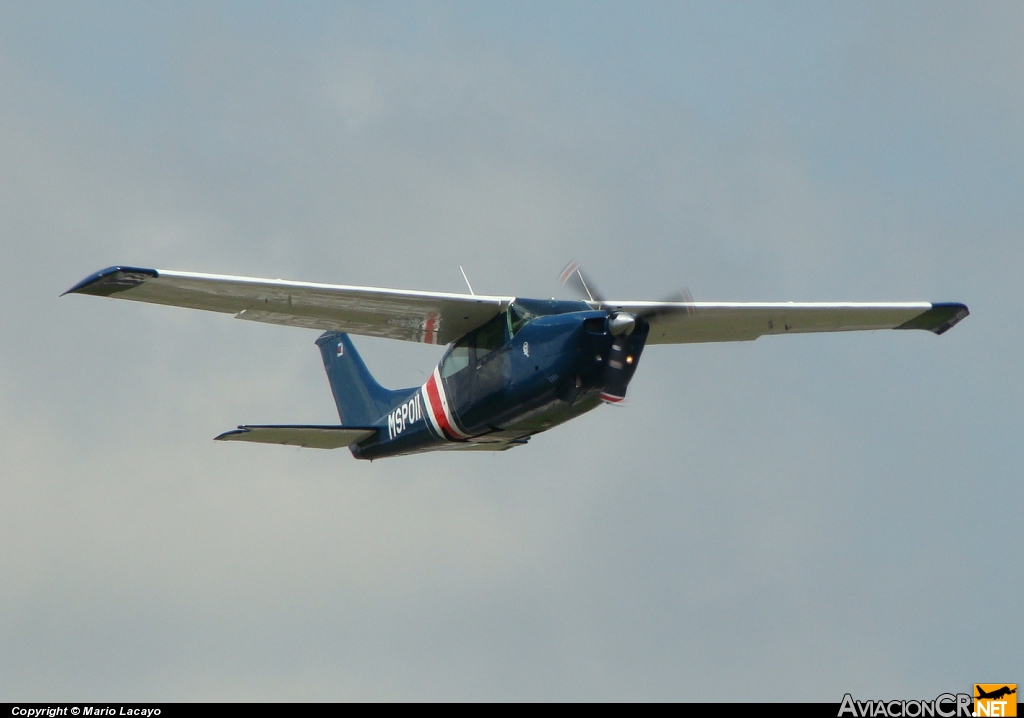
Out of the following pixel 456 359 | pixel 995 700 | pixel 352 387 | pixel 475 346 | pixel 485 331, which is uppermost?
pixel 352 387

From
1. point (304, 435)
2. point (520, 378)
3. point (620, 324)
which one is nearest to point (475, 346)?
point (520, 378)

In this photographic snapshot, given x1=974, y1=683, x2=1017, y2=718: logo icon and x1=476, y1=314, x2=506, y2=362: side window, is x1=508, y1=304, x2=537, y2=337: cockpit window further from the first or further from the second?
x1=974, y1=683, x2=1017, y2=718: logo icon

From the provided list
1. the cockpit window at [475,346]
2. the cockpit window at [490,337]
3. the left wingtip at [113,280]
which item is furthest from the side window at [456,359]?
the left wingtip at [113,280]

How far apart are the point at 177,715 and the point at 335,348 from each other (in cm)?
1257

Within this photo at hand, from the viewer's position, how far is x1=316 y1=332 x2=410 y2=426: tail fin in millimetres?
29875

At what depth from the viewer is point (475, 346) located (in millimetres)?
25594

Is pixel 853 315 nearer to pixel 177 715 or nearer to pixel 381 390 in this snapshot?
pixel 381 390

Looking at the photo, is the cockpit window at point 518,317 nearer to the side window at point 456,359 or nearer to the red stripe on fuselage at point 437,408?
the side window at point 456,359

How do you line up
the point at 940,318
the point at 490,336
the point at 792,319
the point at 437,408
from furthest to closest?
the point at 940,318 → the point at 792,319 → the point at 437,408 → the point at 490,336

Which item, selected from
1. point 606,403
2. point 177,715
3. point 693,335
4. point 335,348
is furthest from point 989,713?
point 335,348

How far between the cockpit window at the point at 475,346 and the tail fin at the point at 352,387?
2.90 metres

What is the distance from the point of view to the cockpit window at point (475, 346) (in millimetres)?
25125

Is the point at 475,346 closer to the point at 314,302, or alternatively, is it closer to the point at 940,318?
the point at 314,302

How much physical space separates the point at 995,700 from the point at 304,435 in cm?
1262
